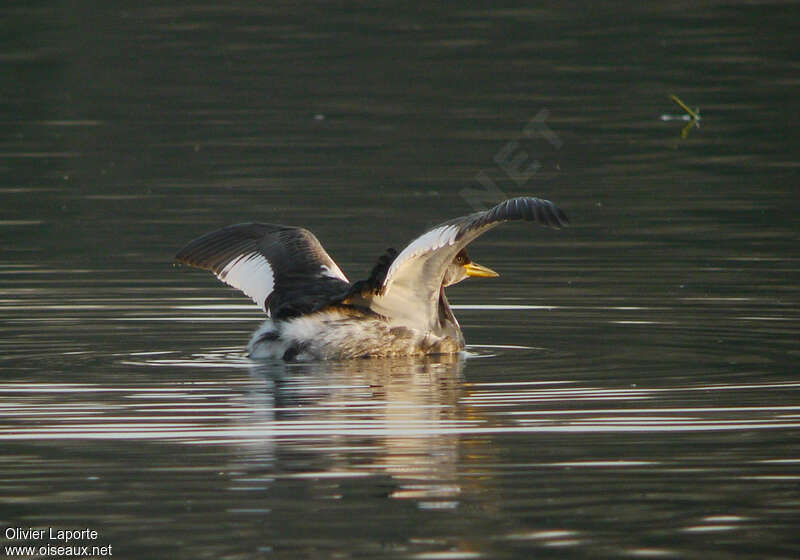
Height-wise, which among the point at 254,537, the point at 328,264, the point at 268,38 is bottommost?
the point at 254,537

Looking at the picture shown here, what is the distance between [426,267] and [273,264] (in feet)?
4.33

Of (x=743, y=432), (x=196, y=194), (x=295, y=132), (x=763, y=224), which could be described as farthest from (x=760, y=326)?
(x=295, y=132)

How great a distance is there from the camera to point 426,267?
1114 centimetres

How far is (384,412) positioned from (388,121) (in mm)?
16045

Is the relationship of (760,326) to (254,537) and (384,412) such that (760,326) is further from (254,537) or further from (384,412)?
(254,537)

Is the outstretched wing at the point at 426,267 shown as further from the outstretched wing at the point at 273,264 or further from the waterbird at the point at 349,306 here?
the outstretched wing at the point at 273,264

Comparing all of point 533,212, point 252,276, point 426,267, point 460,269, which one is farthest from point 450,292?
point 533,212

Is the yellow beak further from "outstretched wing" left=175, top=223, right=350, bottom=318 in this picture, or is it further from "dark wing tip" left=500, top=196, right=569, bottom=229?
"dark wing tip" left=500, top=196, right=569, bottom=229

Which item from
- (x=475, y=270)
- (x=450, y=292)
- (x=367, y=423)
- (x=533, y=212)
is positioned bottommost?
(x=367, y=423)

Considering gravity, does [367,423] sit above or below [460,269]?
below

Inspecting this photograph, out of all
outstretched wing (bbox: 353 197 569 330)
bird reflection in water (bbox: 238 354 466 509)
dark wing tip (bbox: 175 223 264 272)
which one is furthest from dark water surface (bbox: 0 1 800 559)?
dark wing tip (bbox: 175 223 264 272)

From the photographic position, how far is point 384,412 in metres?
9.13

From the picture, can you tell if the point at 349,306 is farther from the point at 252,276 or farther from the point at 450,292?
the point at 450,292

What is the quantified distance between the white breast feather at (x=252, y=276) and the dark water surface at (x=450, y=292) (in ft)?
1.37
